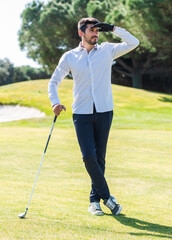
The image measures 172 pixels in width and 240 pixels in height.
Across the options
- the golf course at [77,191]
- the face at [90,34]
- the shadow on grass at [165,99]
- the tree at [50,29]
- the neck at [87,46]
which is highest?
the tree at [50,29]

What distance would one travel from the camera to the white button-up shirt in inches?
184

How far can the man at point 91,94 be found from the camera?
184 inches

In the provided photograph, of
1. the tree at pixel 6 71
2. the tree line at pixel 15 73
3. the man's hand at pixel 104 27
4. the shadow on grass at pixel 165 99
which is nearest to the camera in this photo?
the man's hand at pixel 104 27

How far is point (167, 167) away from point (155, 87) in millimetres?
50757

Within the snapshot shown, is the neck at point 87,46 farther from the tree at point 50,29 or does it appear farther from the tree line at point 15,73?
the tree line at point 15,73

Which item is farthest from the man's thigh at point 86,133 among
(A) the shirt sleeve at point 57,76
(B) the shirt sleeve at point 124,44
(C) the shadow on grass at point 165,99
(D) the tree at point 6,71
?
(D) the tree at point 6,71

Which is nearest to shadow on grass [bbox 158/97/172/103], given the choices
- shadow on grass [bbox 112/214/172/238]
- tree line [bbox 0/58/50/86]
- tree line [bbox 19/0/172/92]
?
tree line [bbox 19/0/172/92]

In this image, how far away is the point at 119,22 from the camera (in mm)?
40719

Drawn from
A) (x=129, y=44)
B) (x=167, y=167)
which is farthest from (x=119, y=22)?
(x=129, y=44)

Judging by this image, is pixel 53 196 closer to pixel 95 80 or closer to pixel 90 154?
pixel 90 154

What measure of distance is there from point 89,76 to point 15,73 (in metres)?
69.7

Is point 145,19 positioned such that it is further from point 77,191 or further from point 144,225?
point 144,225

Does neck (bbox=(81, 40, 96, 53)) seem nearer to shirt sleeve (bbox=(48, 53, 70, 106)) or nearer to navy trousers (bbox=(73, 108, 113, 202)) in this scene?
shirt sleeve (bbox=(48, 53, 70, 106))

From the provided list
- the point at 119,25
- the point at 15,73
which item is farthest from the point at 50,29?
the point at 15,73
